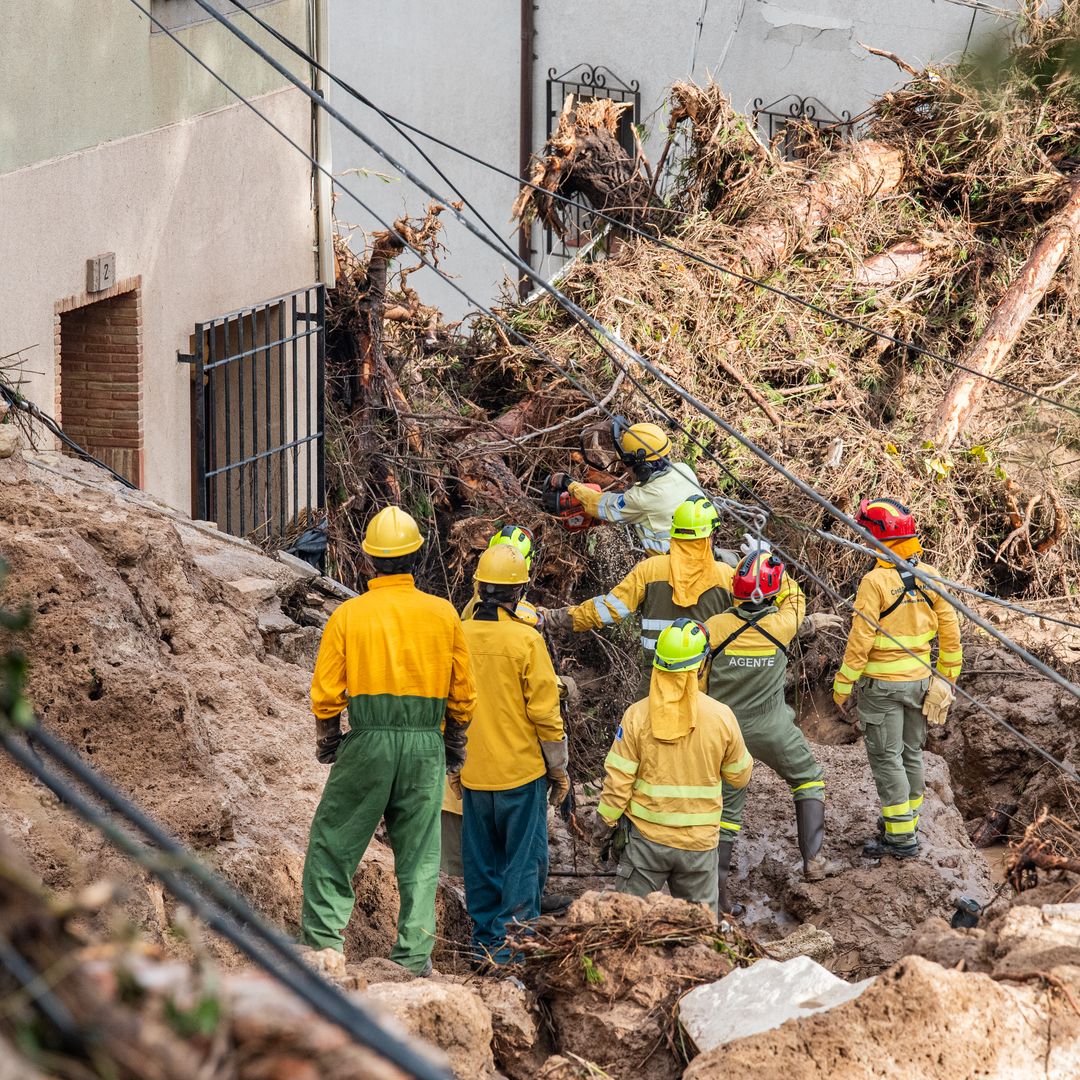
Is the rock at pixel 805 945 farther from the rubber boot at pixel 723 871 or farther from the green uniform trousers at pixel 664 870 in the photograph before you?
the rubber boot at pixel 723 871

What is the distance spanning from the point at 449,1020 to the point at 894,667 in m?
4.07

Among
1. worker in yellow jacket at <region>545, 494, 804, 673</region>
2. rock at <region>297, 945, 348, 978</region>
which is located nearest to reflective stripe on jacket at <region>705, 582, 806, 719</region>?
worker in yellow jacket at <region>545, 494, 804, 673</region>

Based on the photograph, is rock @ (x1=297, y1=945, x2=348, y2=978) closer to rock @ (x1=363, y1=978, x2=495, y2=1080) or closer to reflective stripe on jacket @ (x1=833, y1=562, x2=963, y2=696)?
rock @ (x1=363, y1=978, x2=495, y2=1080)

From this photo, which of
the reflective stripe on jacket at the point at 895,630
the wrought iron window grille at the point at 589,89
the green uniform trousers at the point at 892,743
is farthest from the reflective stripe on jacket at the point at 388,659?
the wrought iron window grille at the point at 589,89

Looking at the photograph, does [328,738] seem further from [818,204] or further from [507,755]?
[818,204]

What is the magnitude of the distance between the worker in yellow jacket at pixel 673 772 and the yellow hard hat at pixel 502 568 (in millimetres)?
689

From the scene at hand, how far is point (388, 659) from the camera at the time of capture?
5.20 metres

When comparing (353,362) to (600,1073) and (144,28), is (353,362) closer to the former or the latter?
(144,28)

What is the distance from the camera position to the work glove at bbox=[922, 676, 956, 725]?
24.7 ft

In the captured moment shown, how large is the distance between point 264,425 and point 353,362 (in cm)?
99

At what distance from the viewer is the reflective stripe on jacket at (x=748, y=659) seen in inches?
274

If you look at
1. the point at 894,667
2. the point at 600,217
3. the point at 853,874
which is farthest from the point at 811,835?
the point at 600,217

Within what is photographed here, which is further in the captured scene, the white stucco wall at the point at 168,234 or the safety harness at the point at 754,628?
the white stucco wall at the point at 168,234

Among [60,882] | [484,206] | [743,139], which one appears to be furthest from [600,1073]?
[484,206]
